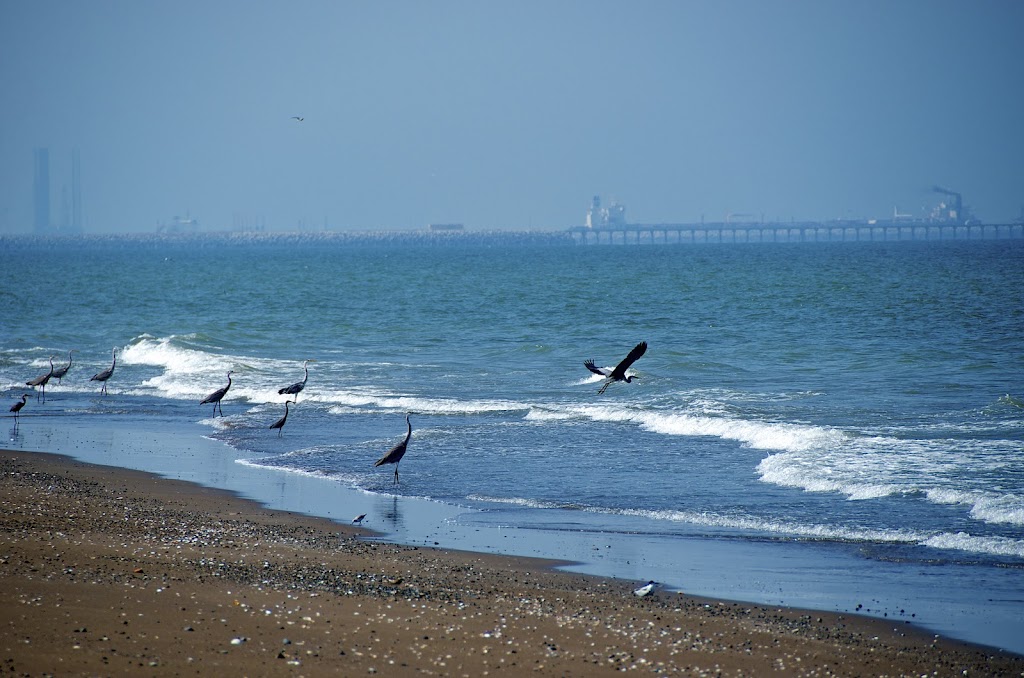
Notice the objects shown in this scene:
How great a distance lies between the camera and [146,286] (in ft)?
210

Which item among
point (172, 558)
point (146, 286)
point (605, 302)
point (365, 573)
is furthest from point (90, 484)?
point (146, 286)

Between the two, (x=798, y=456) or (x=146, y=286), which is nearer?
(x=798, y=456)

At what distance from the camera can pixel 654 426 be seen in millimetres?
16891

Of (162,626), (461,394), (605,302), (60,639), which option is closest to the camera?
(60,639)

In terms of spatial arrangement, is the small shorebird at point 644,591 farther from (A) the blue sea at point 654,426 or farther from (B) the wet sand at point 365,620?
(A) the blue sea at point 654,426

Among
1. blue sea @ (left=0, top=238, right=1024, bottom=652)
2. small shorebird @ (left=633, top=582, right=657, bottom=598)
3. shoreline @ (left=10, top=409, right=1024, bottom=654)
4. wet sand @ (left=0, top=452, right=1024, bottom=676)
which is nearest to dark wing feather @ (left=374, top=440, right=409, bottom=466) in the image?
blue sea @ (left=0, top=238, right=1024, bottom=652)

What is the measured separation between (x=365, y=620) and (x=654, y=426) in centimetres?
1015

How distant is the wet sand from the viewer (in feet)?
21.2

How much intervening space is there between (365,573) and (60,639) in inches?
106

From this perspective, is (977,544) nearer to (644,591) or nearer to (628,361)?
(644,591)

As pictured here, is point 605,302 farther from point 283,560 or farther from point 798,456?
point 283,560

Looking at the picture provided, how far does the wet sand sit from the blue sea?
26.2 inches

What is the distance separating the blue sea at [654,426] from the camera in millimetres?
9703

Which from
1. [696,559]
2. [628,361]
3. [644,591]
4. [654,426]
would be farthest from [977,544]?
[654,426]
